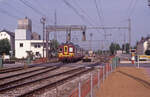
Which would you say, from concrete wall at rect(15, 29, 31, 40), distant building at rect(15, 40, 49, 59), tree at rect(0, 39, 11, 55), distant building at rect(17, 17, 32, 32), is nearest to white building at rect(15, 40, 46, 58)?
distant building at rect(15, 40, 49, 59)

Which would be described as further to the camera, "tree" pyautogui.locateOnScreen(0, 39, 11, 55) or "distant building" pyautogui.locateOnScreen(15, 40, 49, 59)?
"distant building" pyautogui.locateOnScreen(15, 40, 49, 59)

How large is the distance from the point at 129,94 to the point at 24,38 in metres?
78.0

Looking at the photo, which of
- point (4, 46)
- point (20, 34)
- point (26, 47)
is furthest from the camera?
point (20, 34)

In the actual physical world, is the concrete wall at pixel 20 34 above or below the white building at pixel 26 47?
above

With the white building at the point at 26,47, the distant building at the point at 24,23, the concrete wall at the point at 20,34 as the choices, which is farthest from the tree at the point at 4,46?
the distant building at the point at 24,23

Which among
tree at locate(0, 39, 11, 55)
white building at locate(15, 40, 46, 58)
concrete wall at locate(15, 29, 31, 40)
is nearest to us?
tree at locate(0, 39, 11, 55)

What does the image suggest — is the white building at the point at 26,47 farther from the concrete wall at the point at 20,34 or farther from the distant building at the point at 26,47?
the concrete wall at the point at 20,34

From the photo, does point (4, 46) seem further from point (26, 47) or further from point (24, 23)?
point (24, 23)

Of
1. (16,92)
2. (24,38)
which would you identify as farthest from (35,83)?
(24,38)

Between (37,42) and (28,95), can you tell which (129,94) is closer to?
(28,95)

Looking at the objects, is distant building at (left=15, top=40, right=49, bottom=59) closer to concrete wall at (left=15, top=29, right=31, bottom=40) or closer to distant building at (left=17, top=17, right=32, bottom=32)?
concrete wall at (left=15, top=29, right=31, bottom=40)

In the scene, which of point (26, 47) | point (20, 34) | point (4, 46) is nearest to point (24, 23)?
point (20, 34)

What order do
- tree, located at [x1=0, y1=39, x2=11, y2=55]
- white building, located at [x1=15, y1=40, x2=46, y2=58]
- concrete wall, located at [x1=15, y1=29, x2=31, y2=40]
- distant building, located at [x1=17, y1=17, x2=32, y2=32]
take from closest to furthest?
1. tree, located at [x1=0, y1=39, x2=11, y2=55]
2. white building, located at [x1=15, y1=40, x2=46, y2=58]
3. concrete wall, located at [x1=15, y1=29, x2=31, y2=40]
4. distant building, located at [x1=17, y1=17, x2=32, y2=32]

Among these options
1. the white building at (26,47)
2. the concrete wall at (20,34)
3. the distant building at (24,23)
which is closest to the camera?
the white building at (26,47)
